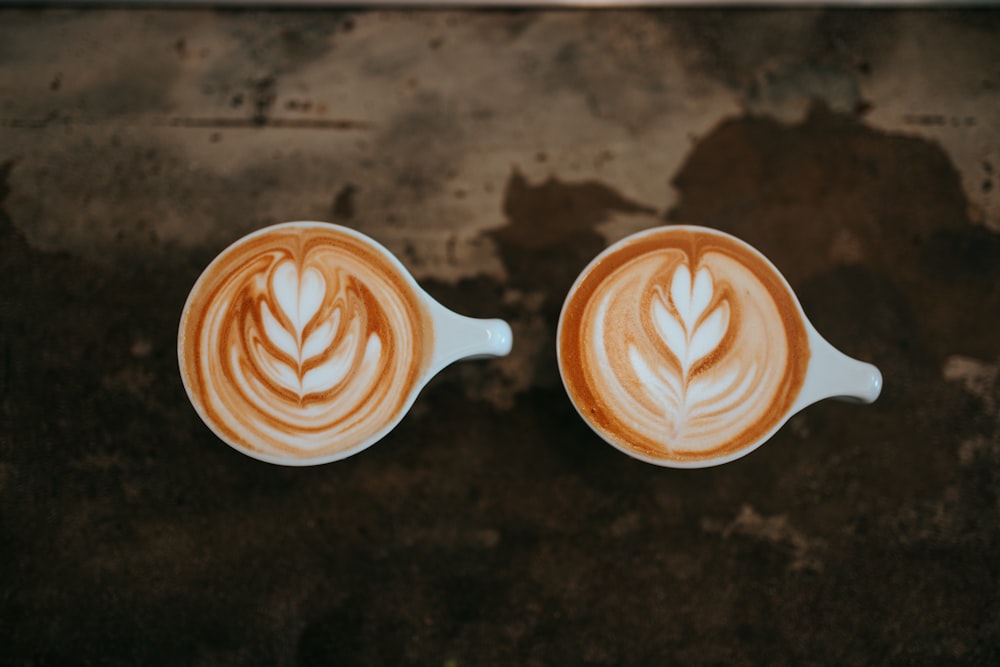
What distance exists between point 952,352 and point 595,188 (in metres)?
0.79

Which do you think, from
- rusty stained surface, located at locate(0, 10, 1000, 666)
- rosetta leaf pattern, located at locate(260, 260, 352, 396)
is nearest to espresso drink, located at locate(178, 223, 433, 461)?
rosetta leaf pattern, located at locate(260, 260, 352, 396)

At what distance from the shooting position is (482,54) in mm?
1273

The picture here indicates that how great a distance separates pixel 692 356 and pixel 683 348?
2cm

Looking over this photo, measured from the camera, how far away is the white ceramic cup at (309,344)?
36.9 inches

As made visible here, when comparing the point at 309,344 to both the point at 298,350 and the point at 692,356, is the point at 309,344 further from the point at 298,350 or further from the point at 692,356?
the point at 692,356

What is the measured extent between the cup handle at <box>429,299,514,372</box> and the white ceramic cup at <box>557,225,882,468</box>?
0.11 metres

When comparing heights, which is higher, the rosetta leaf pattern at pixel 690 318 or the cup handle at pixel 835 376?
the rosetta leaf pattern at pixel 690 318

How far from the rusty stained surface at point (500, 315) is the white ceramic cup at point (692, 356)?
24 centimetres

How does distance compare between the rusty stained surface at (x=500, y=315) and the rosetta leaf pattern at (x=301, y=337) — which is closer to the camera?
the rosetta leaf pattern at (x=301, y=337)

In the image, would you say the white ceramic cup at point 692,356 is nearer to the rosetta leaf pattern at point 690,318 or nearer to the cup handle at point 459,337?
the rosetta leaf pattern at point 690,318

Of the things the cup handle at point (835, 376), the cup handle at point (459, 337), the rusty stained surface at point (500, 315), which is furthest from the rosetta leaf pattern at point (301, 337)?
the cup handle at point (835, 376)

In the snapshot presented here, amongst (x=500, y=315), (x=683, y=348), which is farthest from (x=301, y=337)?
(x=683, y=348)

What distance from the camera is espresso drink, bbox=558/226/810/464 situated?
95cm

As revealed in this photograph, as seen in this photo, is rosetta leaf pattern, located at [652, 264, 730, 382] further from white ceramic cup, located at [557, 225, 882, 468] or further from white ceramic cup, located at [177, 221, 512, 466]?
white ceramic cup, located at [177, 221, 512, 466]
